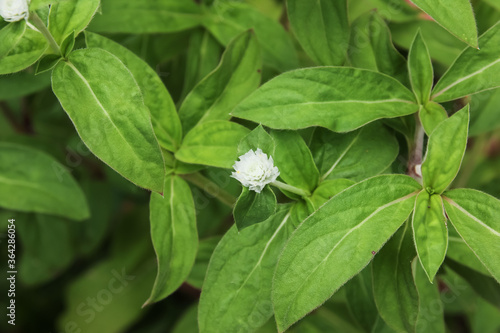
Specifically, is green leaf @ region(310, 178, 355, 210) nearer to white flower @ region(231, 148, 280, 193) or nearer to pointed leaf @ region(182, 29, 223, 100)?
white flower @ region(231, 148, 280, 193)

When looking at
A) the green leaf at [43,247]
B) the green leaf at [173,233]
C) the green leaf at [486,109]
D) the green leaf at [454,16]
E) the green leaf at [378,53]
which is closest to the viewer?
the green leaf at [454,16]

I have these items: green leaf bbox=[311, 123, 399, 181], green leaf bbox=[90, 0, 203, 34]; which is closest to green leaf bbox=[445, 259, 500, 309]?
green leaf bbox=[311, 123, 399, 181]

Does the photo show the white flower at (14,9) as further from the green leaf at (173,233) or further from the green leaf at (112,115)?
the green leaf at (173,233)

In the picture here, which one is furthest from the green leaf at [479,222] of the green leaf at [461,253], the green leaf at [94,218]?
the green leaf at [94,218]

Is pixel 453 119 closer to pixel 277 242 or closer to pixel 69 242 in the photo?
pixel 277 242

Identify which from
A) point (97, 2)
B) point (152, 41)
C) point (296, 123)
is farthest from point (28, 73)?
point (296, 123)

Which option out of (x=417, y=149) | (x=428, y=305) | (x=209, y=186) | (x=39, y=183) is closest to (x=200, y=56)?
(x=209, y=186)
